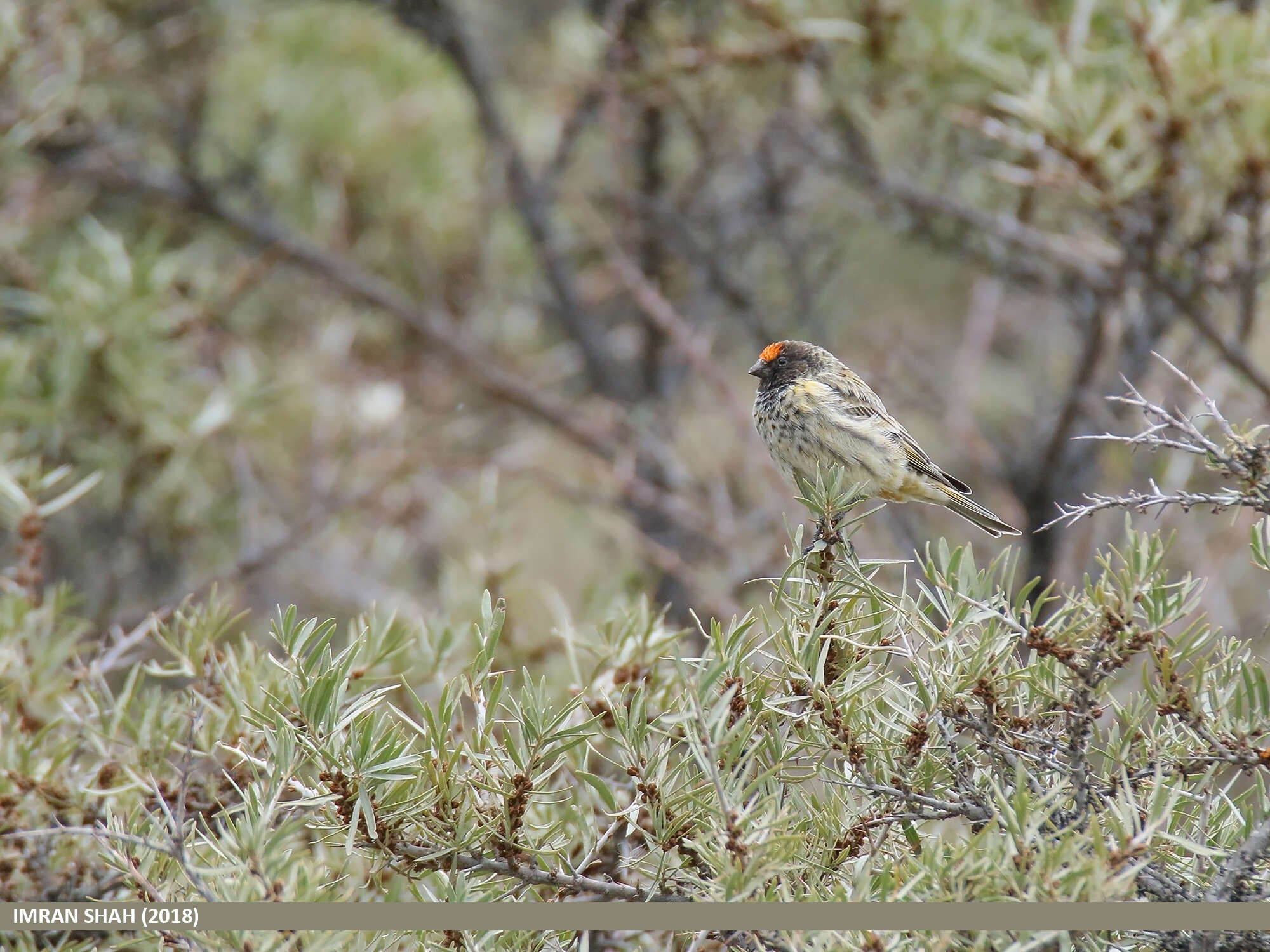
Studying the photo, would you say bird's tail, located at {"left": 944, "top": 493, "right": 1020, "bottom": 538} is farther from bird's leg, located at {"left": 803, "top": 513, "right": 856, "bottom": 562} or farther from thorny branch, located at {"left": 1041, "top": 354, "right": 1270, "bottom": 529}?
thorny branch, located at {"left": 1041, "top": 354, "right": 1270, "bottom": 529}

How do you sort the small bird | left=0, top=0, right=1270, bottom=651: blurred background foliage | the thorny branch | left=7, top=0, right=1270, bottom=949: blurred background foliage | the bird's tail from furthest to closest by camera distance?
left=0, top=0, right=1270, bottom=651: blurred background foliage → the bird's tail → the small bird → left=7, top=0, right=1270, bottom=949: blurred background foliage → the thorny branch

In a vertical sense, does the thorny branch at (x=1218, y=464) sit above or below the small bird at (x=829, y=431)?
above

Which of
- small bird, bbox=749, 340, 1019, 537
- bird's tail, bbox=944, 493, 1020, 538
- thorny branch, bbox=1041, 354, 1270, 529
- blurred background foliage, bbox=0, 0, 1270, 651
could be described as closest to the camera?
thorny branch, bbox=1041, 354, 1270, 529

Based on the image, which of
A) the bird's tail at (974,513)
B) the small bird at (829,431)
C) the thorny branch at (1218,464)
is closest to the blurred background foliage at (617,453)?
the thorny branch at (1218,464)

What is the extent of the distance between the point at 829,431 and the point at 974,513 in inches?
22.5

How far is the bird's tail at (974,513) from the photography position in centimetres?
301

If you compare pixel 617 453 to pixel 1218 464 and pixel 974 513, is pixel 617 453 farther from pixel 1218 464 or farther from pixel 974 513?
pixel 1218 464

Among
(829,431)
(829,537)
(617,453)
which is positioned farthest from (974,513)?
(617,453)

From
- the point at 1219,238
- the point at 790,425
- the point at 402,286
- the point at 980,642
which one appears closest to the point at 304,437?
the point at 402,286

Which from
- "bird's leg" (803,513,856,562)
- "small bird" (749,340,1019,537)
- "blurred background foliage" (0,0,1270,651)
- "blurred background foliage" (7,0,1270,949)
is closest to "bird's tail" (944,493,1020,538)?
"small bird" (749,340,1019,537)

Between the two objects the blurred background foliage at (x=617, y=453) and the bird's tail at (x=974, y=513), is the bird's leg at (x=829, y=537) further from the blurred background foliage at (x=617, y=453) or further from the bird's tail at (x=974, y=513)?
the bird's tail at (x=974, y=513)

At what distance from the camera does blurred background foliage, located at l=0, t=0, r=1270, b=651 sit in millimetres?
3447

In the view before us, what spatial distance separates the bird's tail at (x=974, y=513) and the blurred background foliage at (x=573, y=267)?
21.1 inches

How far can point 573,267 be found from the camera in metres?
6.82
